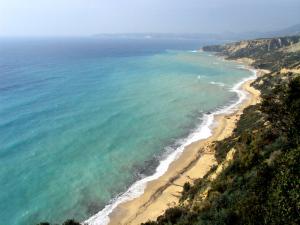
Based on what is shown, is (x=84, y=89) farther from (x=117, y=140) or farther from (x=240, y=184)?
(x=240, y=184)

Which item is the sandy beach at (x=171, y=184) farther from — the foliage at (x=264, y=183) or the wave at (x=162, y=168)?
the foliage at (x=264, y=183)

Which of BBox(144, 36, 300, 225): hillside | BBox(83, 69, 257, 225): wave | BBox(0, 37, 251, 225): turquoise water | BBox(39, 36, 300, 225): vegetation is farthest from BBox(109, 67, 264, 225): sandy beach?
BBox(39, 36, 300, 225): vegetation

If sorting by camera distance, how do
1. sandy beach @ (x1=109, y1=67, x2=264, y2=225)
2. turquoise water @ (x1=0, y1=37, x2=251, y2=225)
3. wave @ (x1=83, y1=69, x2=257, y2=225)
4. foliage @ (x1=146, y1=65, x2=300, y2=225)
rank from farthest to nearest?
turquoise water @ (x1=0, y1=37, x2=251, y2=225), wave @ (x1=83, y1=69, x2=257, y2=225), sandy beach @ (x1=109, y1=67, x2=264, y2=225), foliage @ (x1=146, y1=65, x2=300, y2=225)

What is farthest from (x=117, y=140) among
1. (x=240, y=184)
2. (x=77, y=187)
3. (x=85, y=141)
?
(x=240, y=184)

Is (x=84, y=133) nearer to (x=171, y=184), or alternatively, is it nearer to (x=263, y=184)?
(x=171, y=184)

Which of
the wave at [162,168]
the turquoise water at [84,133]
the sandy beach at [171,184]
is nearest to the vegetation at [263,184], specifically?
the sandy beach at [171,184]

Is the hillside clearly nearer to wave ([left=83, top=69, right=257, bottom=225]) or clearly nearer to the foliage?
the foliage
